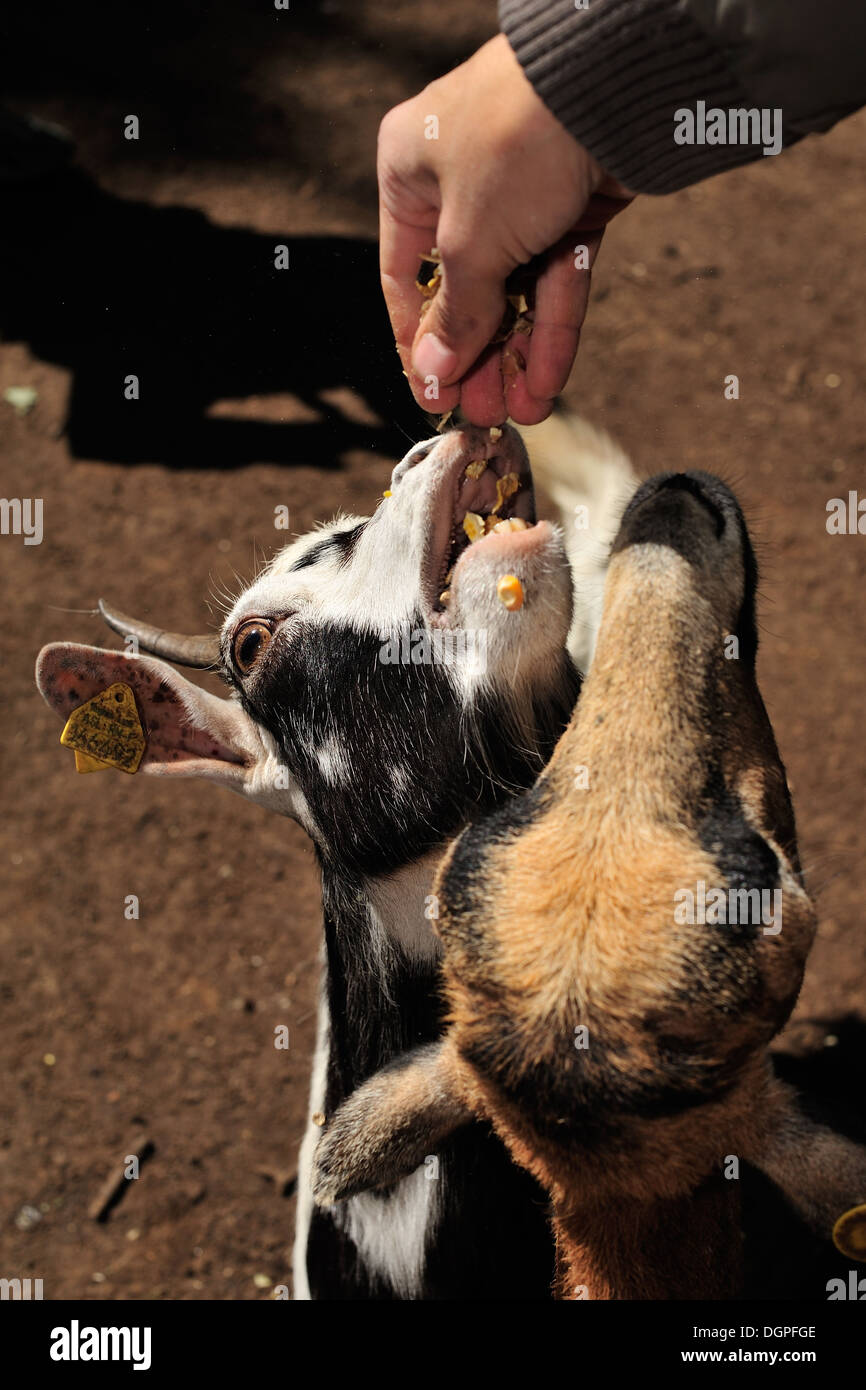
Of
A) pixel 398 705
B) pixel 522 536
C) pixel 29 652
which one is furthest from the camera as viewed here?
pixel 29 652

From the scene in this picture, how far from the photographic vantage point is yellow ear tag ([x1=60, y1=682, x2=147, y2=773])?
381 cm

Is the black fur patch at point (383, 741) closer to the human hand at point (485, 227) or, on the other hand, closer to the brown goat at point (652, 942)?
the human hand at point (485, 227)

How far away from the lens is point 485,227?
2.50 meters

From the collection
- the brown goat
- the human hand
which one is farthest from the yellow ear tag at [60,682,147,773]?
the brown goat

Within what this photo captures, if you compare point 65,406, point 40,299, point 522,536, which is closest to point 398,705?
point 522,536

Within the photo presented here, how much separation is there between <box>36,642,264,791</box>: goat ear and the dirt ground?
115 cm

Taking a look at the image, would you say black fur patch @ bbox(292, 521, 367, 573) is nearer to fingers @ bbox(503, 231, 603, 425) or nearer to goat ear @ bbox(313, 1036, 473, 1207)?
fingers @ bbox(503, 231, 603, 425)

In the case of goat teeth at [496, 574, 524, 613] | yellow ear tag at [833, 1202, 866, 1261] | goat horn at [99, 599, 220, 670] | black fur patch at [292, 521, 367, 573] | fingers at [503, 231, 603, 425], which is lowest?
yellow ear tag at [833, 1202, 866, 1261]

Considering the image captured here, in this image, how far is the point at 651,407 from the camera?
780 cm

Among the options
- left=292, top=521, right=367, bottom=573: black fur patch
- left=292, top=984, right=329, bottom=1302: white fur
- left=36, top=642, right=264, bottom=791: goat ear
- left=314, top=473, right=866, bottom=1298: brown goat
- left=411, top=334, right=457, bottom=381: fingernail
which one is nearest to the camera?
left=314, top=473, right=866, bottom=1298: brown goat

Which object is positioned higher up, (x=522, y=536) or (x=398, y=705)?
(x=522, y=536)

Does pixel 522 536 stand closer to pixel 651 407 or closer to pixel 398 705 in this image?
pixel 398 705

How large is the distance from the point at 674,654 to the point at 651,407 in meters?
5.94

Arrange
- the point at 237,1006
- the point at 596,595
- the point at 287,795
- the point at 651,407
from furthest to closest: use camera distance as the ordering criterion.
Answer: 1. the point at 651,407
2. the point at 237,1006
3. the point at 596,595
4. the point at 287,795
